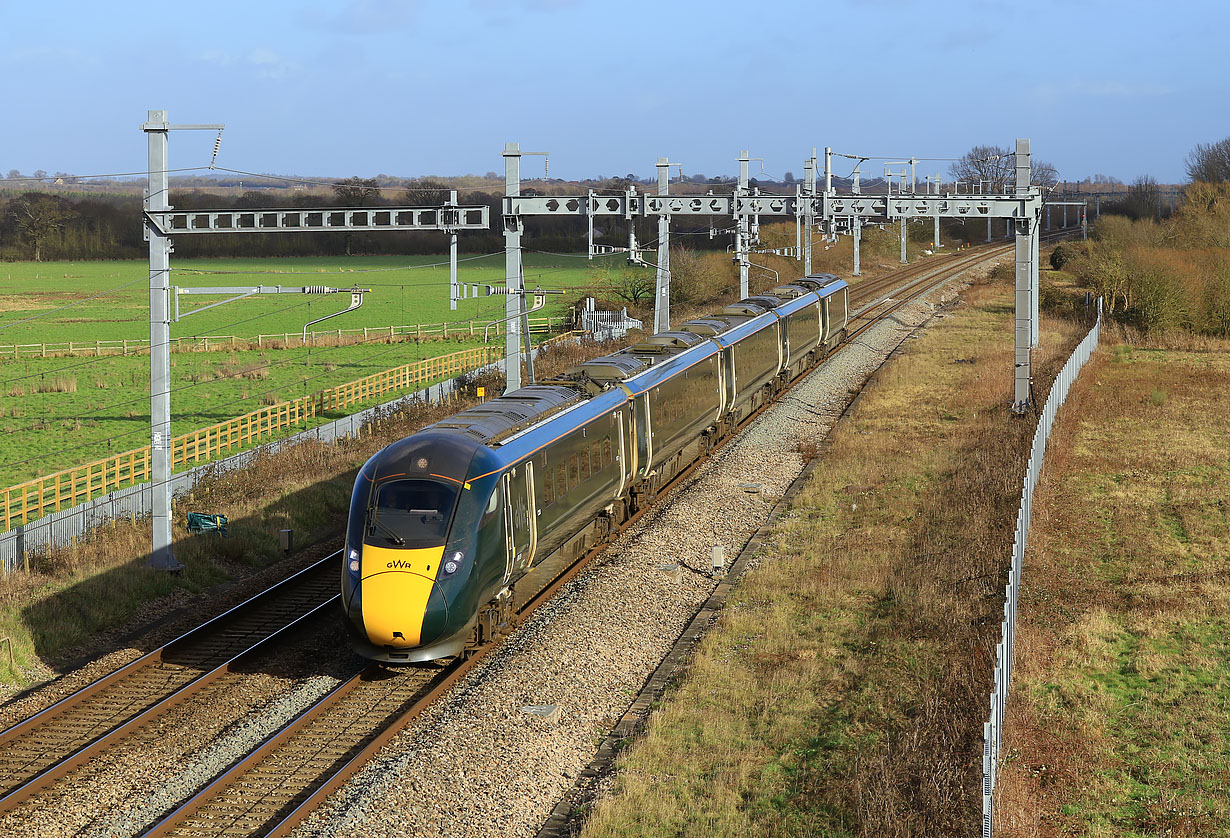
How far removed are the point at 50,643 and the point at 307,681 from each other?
13.4 feet

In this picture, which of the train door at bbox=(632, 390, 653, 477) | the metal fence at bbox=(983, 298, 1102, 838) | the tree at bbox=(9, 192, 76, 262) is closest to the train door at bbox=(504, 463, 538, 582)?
the train door at bbox=(632, 390, 653, 477)

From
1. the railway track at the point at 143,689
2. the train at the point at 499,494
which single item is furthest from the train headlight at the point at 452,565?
the railway track at the point at 143,689

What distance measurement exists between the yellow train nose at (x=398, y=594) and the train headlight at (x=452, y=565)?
9 cm

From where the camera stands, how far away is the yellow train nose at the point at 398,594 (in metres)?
13.9

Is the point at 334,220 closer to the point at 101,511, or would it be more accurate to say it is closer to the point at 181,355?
the point at 101,511

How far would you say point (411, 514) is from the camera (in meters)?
14.3

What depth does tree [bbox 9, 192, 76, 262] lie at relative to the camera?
120 meters

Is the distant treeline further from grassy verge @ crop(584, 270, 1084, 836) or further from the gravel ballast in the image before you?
the gravel ballast

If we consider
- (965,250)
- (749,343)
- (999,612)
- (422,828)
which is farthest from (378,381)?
(965,250)

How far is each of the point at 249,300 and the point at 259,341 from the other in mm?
35739

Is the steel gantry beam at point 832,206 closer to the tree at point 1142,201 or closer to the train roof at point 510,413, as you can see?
the train roof at point 510,413

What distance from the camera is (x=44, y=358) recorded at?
5978 centimetres

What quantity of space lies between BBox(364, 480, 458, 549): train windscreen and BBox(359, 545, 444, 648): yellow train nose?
163 mm

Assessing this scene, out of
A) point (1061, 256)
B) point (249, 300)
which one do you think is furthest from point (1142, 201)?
point (249, 300)
